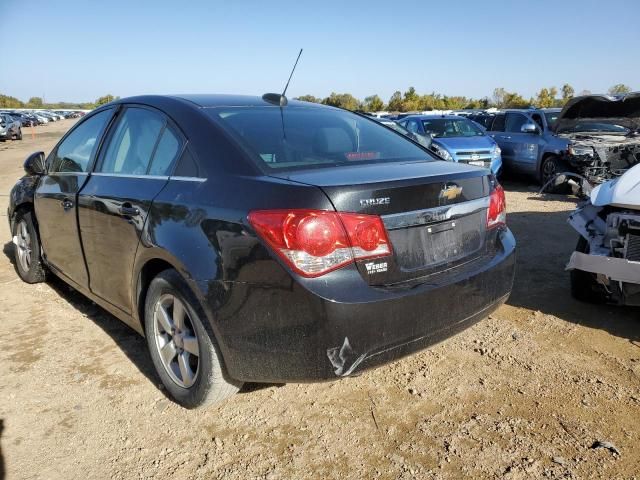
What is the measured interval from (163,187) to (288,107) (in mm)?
1026

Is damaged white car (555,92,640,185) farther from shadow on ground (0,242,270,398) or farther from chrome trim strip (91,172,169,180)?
shadow on ground (0,242,270,398)

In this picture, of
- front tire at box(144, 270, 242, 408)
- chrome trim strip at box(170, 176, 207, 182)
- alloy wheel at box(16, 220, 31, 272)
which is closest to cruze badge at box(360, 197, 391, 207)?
chrome trim strip at box(170, 176, 207, 182)

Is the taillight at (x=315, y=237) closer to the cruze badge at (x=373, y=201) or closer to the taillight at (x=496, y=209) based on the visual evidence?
the cruze badge at (x=373, y=201)

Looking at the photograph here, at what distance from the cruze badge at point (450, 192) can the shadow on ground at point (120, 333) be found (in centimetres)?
149

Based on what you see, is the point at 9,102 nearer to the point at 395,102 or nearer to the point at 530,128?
the point at 395,102

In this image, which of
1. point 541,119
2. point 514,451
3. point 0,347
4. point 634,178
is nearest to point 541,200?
point 541,119

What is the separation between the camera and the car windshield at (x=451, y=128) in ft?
40.7

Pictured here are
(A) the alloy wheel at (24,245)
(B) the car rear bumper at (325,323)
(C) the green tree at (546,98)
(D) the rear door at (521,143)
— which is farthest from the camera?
(C) the green tree at (546,98)

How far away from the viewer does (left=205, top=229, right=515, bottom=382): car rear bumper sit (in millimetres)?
2164

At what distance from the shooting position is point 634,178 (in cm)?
370

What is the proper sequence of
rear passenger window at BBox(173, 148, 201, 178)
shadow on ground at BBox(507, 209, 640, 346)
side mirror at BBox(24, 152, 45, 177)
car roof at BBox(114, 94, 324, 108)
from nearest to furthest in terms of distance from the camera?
1. rear passenger window at BBox(173, 148, 201, 178)
2. car roof at BBox(114, 94, 324, 108)
3. shadow on ground at BBox(507, 209, 640, 346)
4. side mirror at BBox(24, 152, 45, 177)

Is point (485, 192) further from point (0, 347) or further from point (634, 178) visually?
point (0, 347)

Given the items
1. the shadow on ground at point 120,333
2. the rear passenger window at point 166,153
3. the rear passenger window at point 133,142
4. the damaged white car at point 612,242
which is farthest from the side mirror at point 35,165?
the damaged white car at point 612,242

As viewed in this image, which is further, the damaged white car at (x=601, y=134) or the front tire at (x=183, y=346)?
the damaged white car at (x=601, y=134)
